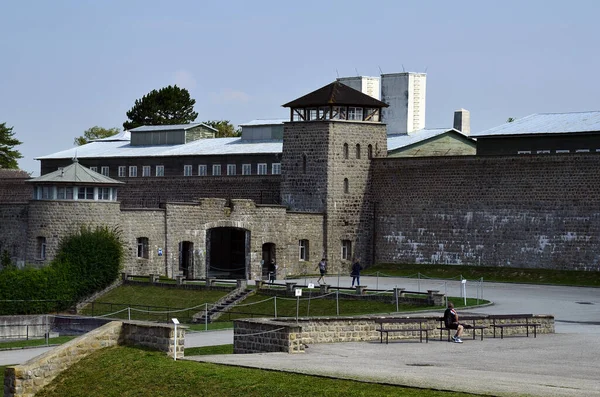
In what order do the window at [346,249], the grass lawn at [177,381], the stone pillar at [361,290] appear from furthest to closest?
the window at [346,249] → the stone pillar at [361,290] → the grass lawn at [177,381]

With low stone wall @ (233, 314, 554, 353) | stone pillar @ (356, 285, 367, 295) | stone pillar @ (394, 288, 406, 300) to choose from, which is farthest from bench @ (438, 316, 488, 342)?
stone pillar @ (356, 285, 367, 295)

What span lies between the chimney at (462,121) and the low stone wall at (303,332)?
4247 cm

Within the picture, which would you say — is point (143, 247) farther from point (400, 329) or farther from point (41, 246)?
point (400, 329)

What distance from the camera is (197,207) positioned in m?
57.1

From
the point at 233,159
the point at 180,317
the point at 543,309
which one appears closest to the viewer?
the point at 543,309

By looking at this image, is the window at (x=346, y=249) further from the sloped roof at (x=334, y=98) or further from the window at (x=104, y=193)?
the window at (x=104, y=193)

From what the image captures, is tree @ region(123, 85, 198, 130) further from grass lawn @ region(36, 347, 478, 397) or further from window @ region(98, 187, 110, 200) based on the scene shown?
grass lawn @ region(36, 347, 478, 397)

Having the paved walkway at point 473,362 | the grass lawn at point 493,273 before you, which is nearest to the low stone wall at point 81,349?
the paved walkway at point 473,362

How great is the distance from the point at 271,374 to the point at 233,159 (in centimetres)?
4774

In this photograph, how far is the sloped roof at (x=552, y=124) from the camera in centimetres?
5894

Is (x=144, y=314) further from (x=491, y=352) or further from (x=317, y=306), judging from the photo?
(x=491, y=352)

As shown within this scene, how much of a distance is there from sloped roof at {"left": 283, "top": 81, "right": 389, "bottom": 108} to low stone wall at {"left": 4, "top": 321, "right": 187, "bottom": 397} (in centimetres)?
3195

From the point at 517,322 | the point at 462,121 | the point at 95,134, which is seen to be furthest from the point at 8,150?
the point at 517,322

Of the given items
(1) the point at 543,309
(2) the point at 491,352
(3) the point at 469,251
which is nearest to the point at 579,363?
(2) the point at 491,352
